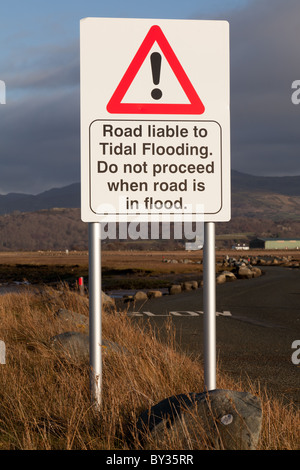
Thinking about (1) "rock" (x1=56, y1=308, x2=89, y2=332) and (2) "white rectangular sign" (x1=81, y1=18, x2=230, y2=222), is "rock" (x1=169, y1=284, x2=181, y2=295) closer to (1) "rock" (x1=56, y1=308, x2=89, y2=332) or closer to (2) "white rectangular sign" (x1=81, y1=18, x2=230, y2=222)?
(1) "rock" (x1=56, y1=308, x2=89, y2=332)

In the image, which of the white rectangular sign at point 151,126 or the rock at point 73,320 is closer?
the white rectangular sign at point 151,126

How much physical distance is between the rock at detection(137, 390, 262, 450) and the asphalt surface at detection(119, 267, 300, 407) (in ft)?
11.3

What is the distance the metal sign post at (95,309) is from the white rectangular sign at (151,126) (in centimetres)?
19

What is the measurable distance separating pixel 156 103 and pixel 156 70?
0.28 metres

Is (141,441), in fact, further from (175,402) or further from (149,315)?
(149,315)

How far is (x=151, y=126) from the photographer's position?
5.75m

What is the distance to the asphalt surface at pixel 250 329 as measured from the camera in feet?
34.1

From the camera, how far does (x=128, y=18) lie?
18.8 ft

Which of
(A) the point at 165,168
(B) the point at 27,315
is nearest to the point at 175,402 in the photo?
(A) the point at 165,168

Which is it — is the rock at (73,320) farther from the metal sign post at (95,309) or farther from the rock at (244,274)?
the rock at (244,274)

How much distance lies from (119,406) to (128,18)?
11.3ft

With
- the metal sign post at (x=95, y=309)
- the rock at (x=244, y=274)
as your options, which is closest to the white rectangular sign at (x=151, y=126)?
the metal sign post at (x=95, y=309)

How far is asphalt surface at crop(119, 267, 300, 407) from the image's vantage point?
10383mm

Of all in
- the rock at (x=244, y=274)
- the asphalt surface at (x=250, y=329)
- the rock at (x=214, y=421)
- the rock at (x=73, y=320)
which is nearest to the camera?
the rock at (x=214, y=421)
